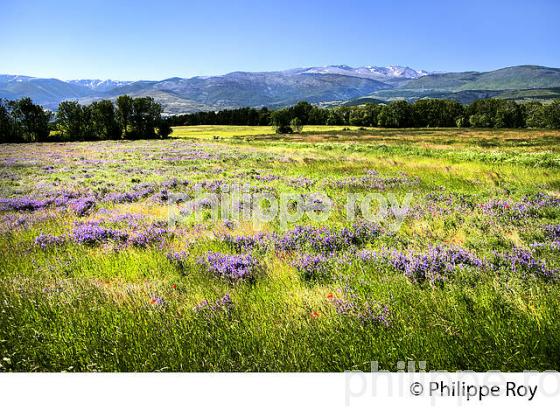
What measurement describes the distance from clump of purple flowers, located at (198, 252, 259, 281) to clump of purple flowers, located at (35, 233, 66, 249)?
130 inches

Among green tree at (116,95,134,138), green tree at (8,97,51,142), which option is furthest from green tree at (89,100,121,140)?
green tree at (8,97,51,142)

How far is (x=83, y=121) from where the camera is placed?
6450 cm

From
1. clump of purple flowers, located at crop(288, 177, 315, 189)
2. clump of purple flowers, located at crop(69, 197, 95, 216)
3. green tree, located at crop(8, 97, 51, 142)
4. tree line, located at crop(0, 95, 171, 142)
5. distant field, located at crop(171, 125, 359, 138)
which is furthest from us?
distant field, located at crop(171, 125, 359, 138)

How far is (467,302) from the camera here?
169 inches

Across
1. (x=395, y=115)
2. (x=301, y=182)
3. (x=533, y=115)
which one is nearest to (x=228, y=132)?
(x=395, y=115)

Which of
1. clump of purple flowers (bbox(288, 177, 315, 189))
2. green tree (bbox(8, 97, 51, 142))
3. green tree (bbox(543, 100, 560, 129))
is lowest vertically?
clump of purple flowers (bbox(288, 177, 315, 189))

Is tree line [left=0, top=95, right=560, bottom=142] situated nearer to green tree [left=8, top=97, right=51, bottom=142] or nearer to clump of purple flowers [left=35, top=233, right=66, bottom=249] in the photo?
green tree [left=8, top=97, right=51, bottom=142]

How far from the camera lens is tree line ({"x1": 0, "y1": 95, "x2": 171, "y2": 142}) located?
1870 inches

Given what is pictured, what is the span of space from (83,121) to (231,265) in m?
71.8

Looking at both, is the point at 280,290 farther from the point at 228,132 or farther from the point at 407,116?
the point at 407,116

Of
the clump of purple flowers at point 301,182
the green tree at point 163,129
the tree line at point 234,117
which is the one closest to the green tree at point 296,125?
the tree line at point 234,117

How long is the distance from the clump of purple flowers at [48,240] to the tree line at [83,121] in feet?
150
